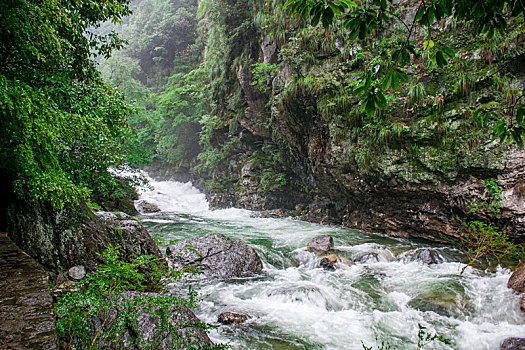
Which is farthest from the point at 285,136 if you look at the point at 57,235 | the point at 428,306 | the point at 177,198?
the point at 177,198

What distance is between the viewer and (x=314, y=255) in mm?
7543

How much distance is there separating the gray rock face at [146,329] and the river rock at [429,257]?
225 inches

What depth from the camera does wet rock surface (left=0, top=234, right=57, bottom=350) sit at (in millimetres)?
1998

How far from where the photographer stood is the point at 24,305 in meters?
2.43

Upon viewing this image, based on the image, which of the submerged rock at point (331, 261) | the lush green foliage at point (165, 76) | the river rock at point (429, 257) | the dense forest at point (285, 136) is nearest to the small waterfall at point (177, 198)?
the dense forest at point (285, 136)

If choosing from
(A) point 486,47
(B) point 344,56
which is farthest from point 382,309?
(B) point 344,56

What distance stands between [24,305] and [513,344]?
17.8 ft

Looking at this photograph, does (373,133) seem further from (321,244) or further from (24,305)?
(24,305)

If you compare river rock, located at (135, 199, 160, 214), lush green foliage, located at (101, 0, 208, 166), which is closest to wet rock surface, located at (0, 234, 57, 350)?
river rock, located at (135, 199, 160, 214)

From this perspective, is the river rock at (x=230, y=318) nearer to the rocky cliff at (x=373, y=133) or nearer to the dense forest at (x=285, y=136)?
the dense forest at (x=285, y=136)

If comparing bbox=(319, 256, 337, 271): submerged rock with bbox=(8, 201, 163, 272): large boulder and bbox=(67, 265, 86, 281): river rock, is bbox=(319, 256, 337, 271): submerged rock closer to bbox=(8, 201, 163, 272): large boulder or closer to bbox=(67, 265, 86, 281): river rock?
bbox=(8, 201, 163, 272): large boulder

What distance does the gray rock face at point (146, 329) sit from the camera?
2.54 meters

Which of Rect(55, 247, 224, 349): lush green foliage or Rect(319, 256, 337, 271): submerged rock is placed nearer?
Rect(55, 247, 224, 349): lush green foliage

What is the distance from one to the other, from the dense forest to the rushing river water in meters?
0.33
